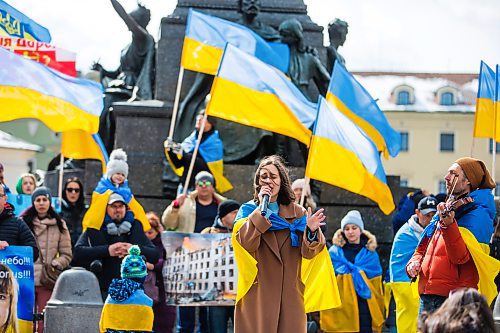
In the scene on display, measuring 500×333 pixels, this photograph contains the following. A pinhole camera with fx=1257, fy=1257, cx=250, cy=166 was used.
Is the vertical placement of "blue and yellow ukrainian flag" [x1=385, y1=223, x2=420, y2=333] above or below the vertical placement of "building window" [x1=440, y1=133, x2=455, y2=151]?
below

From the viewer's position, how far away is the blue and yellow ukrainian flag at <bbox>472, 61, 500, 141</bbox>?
15.1 m

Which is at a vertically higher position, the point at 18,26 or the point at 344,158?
the point at 18,26

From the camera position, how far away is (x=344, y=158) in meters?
13.1

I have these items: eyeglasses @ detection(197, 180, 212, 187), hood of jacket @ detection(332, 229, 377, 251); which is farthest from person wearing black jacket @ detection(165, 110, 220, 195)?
hood of jacket @ detection(332, 229, 377, 251)

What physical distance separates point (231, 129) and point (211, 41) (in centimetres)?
178

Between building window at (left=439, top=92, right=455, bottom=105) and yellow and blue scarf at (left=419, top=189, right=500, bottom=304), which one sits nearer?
yellow and blue scarf at (left=419, top=189, right=500, bottom=304)

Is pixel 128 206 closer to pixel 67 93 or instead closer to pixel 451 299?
pixel 67 93

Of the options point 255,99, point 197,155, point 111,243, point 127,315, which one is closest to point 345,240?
point 255,99

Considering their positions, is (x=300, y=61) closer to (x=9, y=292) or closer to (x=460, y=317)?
(x=9, y=292)

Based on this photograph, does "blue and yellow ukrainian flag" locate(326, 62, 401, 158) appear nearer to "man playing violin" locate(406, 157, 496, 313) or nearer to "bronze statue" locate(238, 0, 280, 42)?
"bronze statue" locate(238, 0, 280, 42)

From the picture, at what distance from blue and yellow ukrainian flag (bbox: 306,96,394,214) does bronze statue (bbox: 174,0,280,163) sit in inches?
139

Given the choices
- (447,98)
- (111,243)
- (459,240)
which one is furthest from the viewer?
(447,98)

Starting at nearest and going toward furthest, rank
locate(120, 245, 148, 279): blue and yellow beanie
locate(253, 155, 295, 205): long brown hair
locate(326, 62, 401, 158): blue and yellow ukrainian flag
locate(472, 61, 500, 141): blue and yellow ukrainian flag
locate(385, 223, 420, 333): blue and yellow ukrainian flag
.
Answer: locate(253, 155, 295, 205): long brown hair → locate(120, 245, 148, 279): blue and yellow beanie → locate(385, 223, 420, 333): blue and yellow ukrainian flag → locate(326, 62, 401, 158): blue and yellow ukrainian flag → locate(472, 61, 500, 141): blue and yellow ukrainian flag

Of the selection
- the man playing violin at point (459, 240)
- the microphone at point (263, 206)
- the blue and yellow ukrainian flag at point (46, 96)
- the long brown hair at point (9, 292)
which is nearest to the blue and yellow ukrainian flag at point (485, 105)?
the blue and yellow ukrainian flag at point (46, 96)
